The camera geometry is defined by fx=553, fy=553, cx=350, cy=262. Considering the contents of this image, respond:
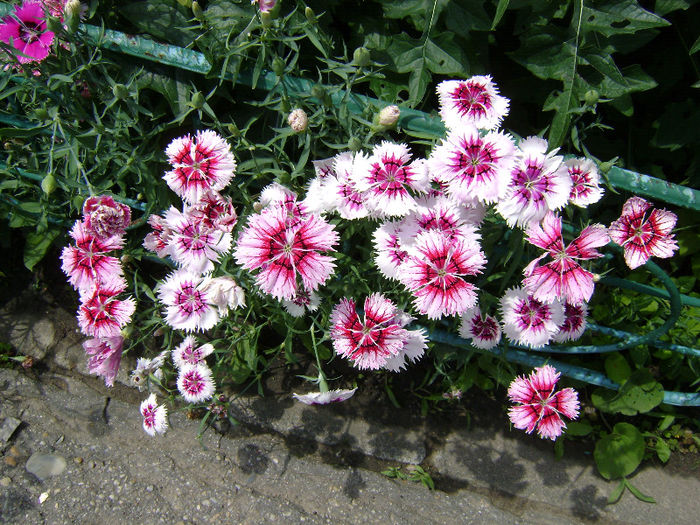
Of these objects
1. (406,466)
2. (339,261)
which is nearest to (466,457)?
(406,466)

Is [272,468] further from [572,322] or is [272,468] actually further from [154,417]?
[572,322]

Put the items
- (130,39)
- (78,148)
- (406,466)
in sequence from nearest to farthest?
(130,39), (78,148), (406,466)

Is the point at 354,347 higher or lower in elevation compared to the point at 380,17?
lower

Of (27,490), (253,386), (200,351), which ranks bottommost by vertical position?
(27,490)

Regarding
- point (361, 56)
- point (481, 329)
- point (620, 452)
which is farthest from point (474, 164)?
point (620, 452)

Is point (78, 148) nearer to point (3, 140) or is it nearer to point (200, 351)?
point (3, 140)

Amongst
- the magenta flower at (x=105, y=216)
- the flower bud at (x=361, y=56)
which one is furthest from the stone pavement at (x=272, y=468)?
the flower bud at (x=361, y=56)

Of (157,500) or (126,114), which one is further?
(157,500)
